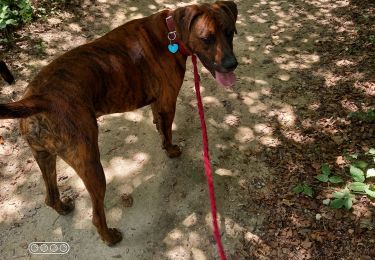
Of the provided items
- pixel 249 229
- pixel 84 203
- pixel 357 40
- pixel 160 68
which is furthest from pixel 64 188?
pixel 357 40

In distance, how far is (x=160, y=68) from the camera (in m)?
3.59

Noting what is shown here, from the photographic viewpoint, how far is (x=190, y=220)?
3.84 meters

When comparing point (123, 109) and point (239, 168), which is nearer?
point (123, 109)

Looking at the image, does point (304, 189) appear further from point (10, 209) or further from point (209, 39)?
point (10, 209)

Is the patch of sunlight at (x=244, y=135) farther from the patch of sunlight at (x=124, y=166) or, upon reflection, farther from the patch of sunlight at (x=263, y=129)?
the patch of sunlight at (x=124, y=166)

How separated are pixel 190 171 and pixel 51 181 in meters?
1.58

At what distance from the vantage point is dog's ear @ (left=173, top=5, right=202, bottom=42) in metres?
3.17

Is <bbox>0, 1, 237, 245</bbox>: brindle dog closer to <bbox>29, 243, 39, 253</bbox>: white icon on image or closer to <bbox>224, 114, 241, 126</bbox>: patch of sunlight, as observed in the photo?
<bbox>29, 243, 39, 253</bbox>: white icon on image

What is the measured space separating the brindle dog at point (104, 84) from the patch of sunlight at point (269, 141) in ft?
4.14

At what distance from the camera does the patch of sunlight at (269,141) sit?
4523 mm

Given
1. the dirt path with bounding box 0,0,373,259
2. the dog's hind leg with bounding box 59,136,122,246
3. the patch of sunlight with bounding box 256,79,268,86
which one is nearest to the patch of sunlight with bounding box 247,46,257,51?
the dirt path with bounding box 0,0,373,259

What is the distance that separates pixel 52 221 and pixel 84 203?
362mm

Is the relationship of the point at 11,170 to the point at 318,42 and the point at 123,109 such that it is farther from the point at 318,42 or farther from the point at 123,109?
the point at 318,42

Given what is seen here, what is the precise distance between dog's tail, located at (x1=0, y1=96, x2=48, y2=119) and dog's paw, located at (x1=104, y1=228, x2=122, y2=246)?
1469mm
